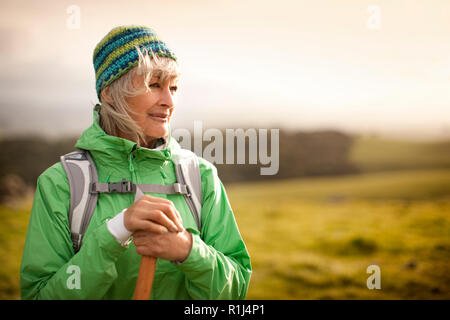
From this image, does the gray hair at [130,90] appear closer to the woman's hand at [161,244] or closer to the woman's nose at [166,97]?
the woman's nose at [166,97]

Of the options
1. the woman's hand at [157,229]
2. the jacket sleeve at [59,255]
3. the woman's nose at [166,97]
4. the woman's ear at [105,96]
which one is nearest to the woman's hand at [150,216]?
the woman's hand at [157,229]

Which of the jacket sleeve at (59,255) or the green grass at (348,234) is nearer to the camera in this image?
the jacket sleeve at (59,255)

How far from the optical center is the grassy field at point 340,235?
760 cm

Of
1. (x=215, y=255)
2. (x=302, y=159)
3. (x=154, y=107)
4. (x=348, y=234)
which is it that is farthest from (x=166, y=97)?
(x=302, y=159)

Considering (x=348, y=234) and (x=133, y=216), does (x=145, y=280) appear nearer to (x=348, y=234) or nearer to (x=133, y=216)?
(x=133, y=216)

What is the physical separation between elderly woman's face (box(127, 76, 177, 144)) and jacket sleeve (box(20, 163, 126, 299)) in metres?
0.49

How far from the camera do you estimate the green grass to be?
25.0 ft

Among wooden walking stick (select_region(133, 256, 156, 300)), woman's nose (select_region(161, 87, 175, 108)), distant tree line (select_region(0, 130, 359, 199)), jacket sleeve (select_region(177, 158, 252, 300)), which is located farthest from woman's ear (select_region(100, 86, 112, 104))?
distant tree line (select_region(0, 130, 359, 199))

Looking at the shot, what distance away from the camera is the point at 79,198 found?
186cm

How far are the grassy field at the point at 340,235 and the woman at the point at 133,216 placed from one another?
5.69m

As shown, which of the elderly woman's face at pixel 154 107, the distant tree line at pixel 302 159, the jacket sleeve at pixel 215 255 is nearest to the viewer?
the jacket sleeve at pixel 215 255

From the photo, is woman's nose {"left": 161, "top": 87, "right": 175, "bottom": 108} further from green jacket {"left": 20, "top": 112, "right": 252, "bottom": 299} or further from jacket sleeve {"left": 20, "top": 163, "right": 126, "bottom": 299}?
jacket sleeve {"left": 20, "top": 163, "right": 126, "bottom": 299}
